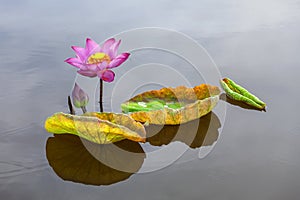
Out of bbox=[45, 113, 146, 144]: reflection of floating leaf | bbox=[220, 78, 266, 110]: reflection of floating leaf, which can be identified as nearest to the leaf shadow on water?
bbox=[220, 78, 266, 110]: reflection of floating leaf

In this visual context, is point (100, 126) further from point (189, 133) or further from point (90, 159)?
point (189, 133)

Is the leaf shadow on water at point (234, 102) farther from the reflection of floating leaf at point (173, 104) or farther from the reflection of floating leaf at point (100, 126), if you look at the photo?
the reflection of floating leaf at point (100, 126)

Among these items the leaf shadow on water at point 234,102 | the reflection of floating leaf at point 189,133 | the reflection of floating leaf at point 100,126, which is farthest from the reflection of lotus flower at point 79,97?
the leaf shadow on water at point 234,102

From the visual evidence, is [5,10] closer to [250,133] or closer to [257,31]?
[257,31]

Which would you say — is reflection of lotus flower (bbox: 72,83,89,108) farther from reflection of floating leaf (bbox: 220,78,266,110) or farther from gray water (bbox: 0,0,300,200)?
reflection of floating leaf (bbox: 220,78,266,110)

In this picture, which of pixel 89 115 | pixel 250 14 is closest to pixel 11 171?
pixel 89 115
